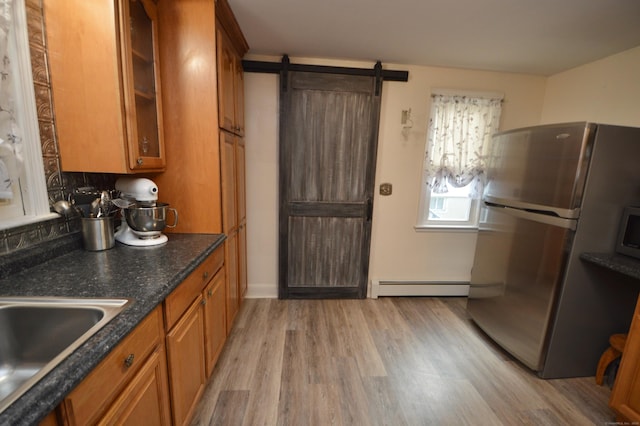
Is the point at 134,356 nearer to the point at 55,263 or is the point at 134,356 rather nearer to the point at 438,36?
the point at 55,263

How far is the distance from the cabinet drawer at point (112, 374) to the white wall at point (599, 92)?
3363mm

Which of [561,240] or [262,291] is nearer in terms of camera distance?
[561,240]

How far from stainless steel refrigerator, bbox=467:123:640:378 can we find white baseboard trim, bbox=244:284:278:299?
6.63 feet

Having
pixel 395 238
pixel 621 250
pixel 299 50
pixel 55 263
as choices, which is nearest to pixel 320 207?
pixel 395 238

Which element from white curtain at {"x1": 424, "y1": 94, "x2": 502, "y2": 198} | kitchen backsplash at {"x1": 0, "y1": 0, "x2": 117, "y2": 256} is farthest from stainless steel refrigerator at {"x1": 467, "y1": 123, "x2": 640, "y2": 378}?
kitchen backsplash at {"x1": 0, "y1": 0, "x2": 117, "y2": 256}

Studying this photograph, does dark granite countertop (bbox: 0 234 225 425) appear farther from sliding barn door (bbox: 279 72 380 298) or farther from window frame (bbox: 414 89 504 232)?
window frame (bbox: 414 89 504 232)

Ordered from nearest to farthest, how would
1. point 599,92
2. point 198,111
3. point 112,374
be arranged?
point 112,374, point 198,111, point 599,92

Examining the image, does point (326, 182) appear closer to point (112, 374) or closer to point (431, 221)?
point (431, 221)

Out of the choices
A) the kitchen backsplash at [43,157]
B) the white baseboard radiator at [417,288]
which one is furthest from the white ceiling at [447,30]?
the white baseboard radiator at [417,288]

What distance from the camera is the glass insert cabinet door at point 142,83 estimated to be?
4.23 feet

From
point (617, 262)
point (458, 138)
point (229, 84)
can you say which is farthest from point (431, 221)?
point (229, 84)

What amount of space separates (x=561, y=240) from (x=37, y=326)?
2.59m

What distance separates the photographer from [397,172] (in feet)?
8.96

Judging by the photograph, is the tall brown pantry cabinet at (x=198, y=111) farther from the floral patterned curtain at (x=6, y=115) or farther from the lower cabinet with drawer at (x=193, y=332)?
the floral patterned curtain at (x=6, y=115)
